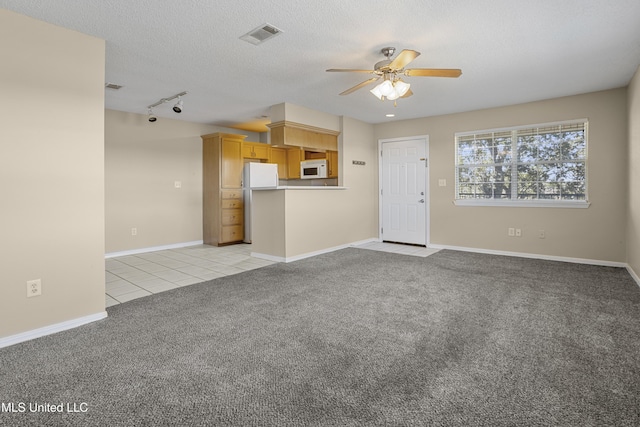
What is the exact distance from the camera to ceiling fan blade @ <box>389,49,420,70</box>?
2634 millimetres

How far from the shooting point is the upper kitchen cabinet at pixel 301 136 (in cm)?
515

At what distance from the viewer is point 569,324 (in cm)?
253

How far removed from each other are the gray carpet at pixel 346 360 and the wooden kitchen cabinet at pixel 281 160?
4.23 meters

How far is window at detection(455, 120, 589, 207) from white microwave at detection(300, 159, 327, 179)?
8.12 feet

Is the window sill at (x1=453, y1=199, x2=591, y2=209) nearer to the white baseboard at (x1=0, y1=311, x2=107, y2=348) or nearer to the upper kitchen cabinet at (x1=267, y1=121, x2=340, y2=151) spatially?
the upper kitchen cabinet at (x1=267, y1=121, x2=340, y2=151)

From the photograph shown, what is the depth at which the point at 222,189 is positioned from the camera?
A: 247 inches

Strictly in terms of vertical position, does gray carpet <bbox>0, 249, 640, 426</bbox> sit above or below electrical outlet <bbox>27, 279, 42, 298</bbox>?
below

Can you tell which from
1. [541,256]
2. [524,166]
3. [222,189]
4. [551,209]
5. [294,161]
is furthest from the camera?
[294,161]

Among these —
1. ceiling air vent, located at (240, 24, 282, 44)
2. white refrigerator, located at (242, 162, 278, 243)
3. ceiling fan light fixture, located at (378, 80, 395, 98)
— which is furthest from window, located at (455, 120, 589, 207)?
ceiling air vent, located at (240, 24, 282, 44)

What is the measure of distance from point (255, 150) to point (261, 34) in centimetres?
411

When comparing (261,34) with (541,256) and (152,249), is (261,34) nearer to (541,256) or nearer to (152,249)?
(152,249)

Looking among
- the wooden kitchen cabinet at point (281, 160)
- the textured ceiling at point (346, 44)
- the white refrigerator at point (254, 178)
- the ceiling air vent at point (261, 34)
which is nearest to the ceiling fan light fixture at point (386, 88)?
the textured ceiling at point (346, 44)

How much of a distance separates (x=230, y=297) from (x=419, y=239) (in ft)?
13.3

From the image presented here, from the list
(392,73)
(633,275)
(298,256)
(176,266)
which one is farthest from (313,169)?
(633,275)
